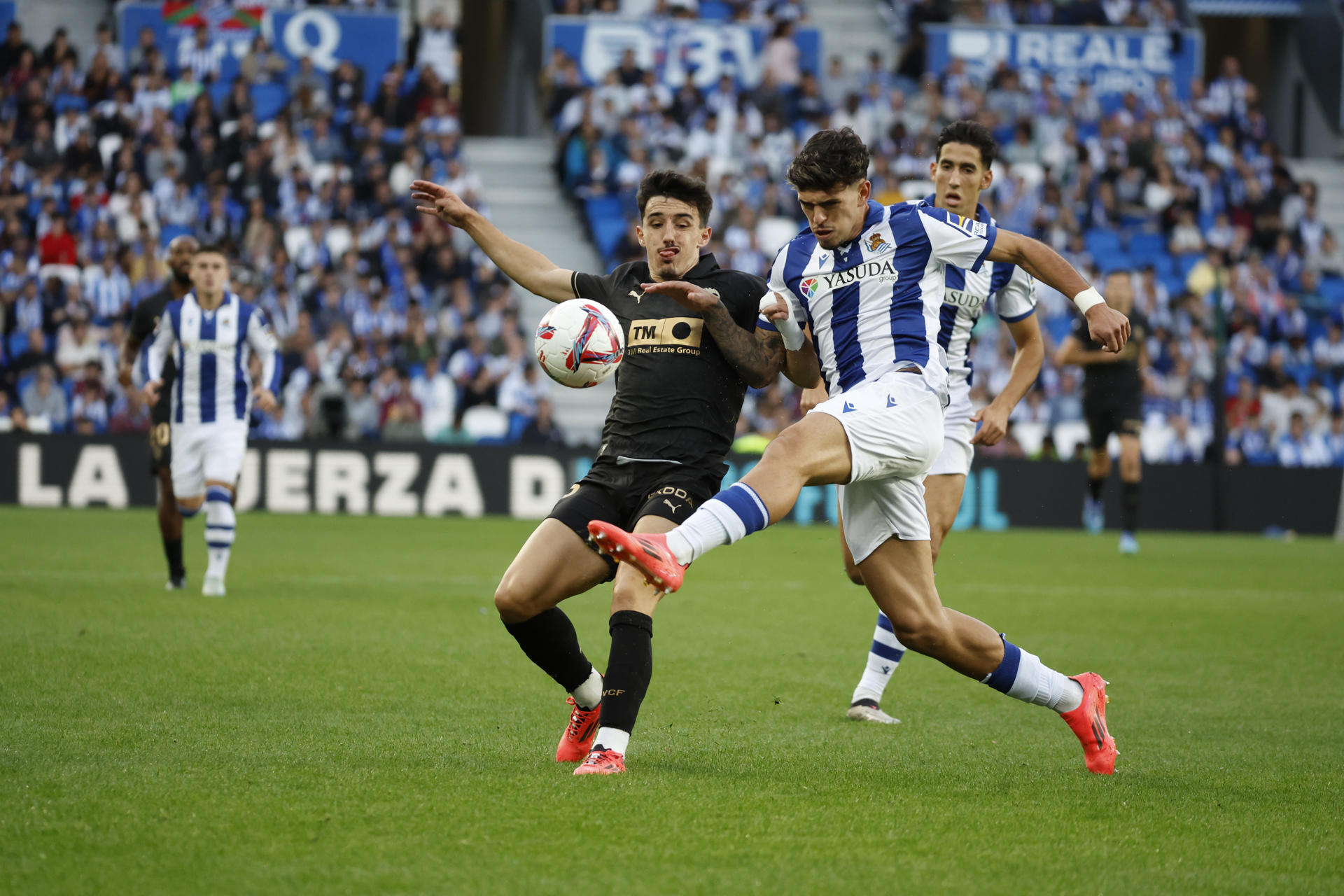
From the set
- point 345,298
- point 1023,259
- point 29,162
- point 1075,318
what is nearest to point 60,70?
point 29,162

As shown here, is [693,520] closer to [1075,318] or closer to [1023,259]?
[1023,259]

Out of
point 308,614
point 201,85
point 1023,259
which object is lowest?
point 308,614

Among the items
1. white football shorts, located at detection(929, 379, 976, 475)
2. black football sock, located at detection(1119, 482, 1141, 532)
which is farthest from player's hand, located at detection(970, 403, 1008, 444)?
black football sock, located at detection(1119, 482, 1141, 532)

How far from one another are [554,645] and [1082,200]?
21.0 metres

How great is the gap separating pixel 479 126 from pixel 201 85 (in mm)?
7755

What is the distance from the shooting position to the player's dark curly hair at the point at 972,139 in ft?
21.5

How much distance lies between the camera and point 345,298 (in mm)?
20266

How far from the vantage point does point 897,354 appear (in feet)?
16.4

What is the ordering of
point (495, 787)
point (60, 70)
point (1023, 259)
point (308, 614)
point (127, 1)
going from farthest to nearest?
1. point (127, 1)
2. point (60, 70)
3. point (308, 614)
4. point (1023, 259)
5. point (495, 787)

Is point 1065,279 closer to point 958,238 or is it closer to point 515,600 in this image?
point 958,238

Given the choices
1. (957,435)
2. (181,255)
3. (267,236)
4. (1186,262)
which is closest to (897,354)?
(957,435)

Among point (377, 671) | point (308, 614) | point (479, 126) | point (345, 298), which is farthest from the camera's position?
point (479, 126)

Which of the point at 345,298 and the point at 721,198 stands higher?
the point at 721,198

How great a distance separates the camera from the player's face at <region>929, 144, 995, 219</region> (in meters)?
6.51
